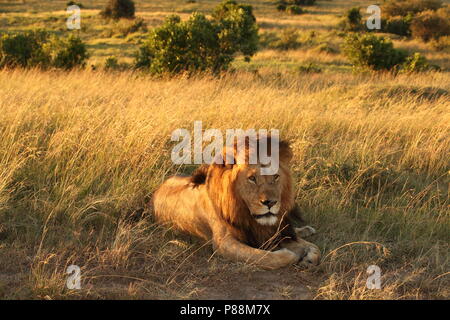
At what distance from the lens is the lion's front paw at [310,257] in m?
4.29

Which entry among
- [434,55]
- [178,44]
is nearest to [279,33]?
[434,55]

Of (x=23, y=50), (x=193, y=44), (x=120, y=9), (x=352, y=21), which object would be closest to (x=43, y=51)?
(x=23, y=50)

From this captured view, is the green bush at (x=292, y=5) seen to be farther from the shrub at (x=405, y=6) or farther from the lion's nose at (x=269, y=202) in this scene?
the lion's nose at (x=269, y=202)

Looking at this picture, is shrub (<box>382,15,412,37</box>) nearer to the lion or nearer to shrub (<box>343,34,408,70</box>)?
shrub (<box>343,34,408,70</box>)

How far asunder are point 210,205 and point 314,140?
2.83 m

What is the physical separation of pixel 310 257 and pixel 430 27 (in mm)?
28549

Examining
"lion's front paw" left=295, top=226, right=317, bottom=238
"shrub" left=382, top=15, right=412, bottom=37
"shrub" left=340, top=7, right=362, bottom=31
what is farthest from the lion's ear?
"shrub" left=382, top=15, right=412, bottom=37

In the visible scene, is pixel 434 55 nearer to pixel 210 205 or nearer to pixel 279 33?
pixel 279 33

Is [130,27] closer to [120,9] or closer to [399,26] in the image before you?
[120,9]

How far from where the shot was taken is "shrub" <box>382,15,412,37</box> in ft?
104

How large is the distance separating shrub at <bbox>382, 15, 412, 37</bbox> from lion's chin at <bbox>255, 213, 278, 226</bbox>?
29.9 m

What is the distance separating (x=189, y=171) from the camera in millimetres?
6262

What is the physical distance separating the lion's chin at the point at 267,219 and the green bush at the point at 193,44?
32.2ft

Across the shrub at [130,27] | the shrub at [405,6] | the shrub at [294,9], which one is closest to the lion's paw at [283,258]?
the shrub at [130,27]
